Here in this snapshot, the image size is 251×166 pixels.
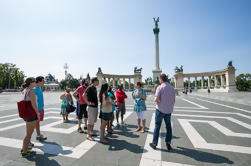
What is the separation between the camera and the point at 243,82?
61094 mm

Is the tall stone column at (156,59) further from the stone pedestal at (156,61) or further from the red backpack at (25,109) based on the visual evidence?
the red backpack at (25,109)

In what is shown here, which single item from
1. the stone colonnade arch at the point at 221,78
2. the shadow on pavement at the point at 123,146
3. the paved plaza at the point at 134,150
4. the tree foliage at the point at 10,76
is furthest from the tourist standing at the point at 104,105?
the tree foliage at the point at 10,76

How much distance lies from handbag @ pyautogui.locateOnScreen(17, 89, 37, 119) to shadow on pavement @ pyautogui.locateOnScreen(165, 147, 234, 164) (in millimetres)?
3806

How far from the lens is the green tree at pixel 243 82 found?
59906mm

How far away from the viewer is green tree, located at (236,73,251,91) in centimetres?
5991

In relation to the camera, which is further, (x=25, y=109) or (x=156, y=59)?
(x=156, y=59)

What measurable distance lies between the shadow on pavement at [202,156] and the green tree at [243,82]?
78.5 meters

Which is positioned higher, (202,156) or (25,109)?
(25,109)

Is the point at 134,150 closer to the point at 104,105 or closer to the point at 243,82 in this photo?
the point at 104,105

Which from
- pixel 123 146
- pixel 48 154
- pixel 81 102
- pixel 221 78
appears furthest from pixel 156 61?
pixel 48 154

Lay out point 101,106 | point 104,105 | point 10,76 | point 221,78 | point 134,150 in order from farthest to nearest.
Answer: point 10,76 → point 221,78 → point 101,106 → point 104,105 → point 134,150

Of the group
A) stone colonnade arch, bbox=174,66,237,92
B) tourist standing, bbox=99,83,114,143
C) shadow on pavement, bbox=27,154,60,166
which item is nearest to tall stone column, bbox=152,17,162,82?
stone colonnade arch, bbox=174,66,237,92

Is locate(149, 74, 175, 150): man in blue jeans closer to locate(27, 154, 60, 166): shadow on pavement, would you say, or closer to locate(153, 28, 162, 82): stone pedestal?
locate(27, 154, 60, 166): shadow on pavement

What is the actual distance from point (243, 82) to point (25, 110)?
8406 centimetres
